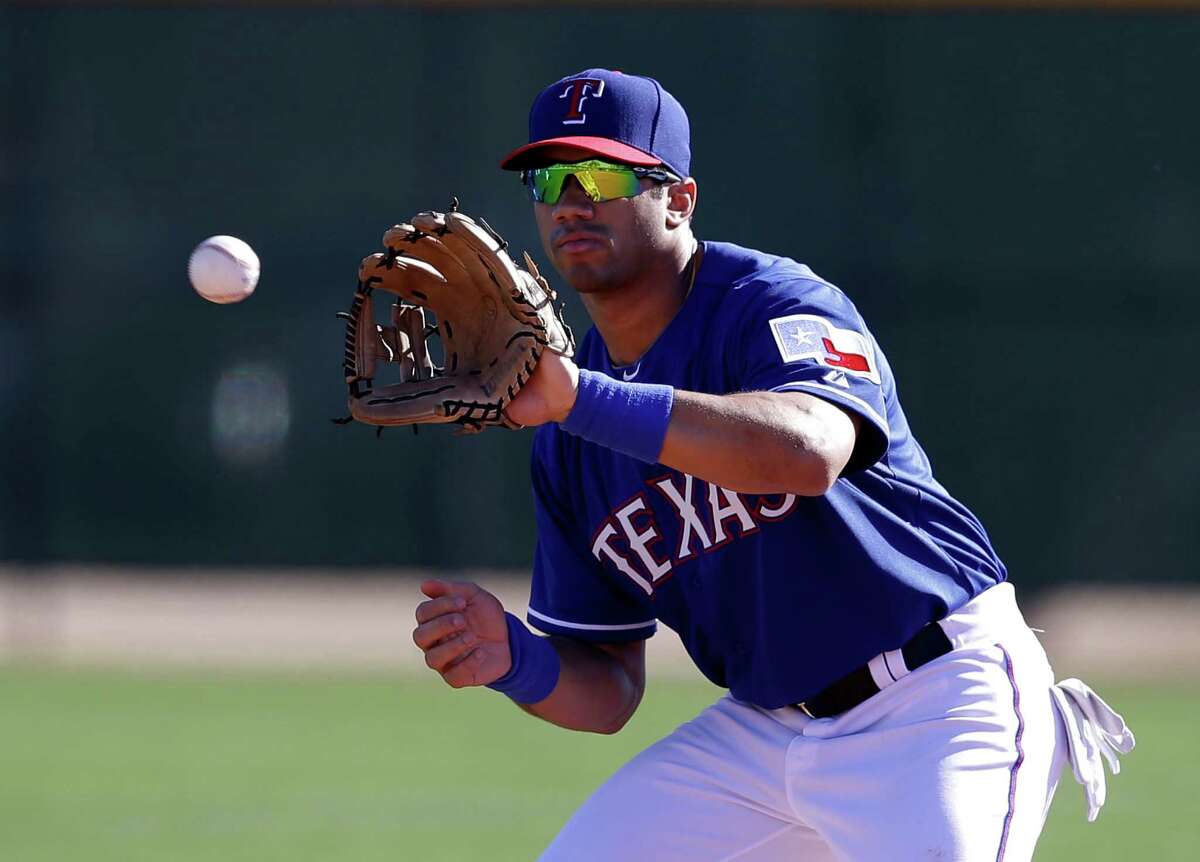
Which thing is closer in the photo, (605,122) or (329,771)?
(605,122)

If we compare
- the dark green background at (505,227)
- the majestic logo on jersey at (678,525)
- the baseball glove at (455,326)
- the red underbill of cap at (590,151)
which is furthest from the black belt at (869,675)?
the dark green background at (505,227)

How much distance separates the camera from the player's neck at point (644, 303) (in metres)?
3.25

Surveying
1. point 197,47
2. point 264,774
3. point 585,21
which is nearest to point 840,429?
point 264,774

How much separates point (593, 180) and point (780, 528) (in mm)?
699

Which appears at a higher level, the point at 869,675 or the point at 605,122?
the point at 605,122

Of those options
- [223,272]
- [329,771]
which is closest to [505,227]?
[329,771]

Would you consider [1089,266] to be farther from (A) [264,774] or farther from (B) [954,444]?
(A) [264,774]

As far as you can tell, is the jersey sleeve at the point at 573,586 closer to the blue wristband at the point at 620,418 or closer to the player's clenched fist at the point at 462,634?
the player's clenched fist at the point at 462,634

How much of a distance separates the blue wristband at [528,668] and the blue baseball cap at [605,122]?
850 millimetres

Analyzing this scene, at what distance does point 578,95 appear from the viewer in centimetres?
324

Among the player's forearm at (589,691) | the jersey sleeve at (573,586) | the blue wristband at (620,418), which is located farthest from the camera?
the jersey sleeve at (573,586)

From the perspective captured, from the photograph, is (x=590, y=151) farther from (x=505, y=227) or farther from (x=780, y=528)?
(x=505, y=227)

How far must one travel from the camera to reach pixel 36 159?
30.5 feet

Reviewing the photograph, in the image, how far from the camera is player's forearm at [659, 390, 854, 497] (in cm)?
264
